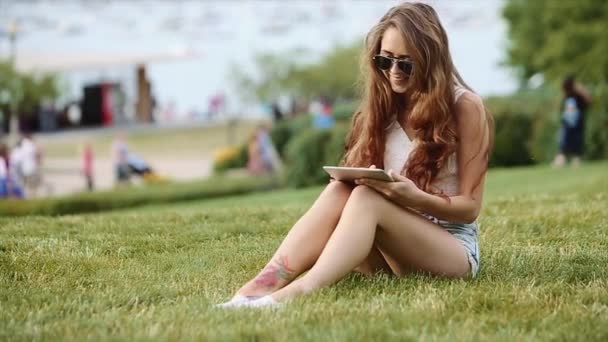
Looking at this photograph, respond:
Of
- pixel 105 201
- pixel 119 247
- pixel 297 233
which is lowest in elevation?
pixel 105 201

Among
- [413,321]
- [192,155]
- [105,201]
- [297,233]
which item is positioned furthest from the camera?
[192,155]

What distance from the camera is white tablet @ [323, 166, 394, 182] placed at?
371cm

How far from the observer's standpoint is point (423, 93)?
4.09m

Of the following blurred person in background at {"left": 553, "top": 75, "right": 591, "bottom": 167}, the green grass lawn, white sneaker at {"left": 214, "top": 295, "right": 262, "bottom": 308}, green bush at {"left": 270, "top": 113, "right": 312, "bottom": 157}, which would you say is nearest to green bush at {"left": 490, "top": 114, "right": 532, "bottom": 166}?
blurred person in background at {"left": 553, "top": 75, "right": 591, "bottom": 167}

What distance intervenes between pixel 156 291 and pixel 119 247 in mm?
1197

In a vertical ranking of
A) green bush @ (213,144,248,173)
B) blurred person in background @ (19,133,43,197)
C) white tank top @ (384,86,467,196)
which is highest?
white tank top @ (384,86,467,196)

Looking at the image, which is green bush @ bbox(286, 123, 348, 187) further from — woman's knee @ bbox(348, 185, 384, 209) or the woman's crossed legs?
woman's knee @ bbox(348, 185, 384, 209)

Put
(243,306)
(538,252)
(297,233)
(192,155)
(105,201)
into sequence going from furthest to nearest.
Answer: (192,155)
(105,201)
(538,252)
(297,233)
(243,306)

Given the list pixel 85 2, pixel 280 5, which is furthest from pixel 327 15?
pixel 85 2

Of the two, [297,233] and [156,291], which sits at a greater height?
[297,233]

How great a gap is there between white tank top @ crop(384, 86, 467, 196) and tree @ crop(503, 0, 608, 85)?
20907 mm

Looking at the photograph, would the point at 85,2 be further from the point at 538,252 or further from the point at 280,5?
the point at 538,252

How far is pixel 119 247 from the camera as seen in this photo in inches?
200

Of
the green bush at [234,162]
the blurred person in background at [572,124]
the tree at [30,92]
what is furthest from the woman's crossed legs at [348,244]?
the tree at [30,92]
